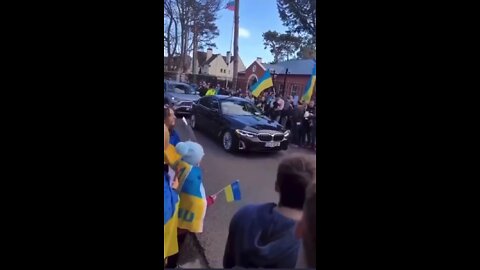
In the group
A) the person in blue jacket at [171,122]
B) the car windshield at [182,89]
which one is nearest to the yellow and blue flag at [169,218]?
the person in blue jacket at [171,122]

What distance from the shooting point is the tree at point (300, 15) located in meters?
2.54

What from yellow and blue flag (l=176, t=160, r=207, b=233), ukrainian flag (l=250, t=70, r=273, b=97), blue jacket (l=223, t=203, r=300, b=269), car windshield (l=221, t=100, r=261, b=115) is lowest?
blue jacket (l=223, t=203, r=300, b=269)

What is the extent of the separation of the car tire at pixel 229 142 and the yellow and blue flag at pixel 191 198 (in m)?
0.28

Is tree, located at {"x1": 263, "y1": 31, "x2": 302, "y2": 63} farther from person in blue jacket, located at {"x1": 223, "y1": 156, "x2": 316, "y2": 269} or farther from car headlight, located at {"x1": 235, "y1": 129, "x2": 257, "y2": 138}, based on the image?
person in blue jacket, located at {"x1": 223, "y1": 156, "x2": 316, "y2": 269}

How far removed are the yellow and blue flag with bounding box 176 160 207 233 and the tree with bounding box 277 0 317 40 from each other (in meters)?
1.27

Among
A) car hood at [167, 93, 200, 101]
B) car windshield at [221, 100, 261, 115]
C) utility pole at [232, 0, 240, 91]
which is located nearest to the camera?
utility pole at [232, 0, 240, 91]

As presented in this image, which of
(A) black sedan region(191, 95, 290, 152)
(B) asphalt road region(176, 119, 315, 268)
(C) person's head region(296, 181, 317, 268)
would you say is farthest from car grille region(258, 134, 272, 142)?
(C) person's head region(296, 181, 317, 268)

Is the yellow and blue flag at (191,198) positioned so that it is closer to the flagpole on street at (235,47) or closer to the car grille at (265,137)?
the car grille at (265,137)

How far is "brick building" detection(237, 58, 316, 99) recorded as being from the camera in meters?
2.60

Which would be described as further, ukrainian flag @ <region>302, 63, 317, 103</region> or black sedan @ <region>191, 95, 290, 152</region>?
black sedan @ <region>191, 95, 290, 152</region>
